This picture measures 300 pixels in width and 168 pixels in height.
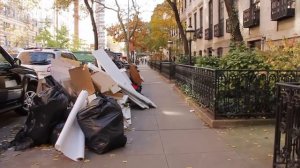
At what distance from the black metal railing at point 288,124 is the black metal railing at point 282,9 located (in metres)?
9.09

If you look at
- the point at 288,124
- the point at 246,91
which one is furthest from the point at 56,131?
the point at 246,91

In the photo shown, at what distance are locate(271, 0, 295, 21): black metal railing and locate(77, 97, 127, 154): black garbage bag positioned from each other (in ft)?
28.8

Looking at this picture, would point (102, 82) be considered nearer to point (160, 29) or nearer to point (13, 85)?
point (13, 85)

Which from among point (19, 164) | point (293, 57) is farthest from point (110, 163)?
point (293, 57)

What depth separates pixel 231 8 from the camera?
11.6m

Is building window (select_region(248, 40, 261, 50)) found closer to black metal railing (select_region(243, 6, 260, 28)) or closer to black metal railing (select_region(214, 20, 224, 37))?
black metal railing (select_region(243, 6, 260, 28))

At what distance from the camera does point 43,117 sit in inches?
246

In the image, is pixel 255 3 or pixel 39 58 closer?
pixel 39 58

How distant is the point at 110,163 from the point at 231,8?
24.7 ft

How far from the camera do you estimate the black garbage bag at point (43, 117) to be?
625cm

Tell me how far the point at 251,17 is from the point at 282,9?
358 cm

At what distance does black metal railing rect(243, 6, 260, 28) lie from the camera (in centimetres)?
1641

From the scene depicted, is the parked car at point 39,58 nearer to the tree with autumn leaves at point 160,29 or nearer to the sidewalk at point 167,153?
the sidewalk at point 167,153

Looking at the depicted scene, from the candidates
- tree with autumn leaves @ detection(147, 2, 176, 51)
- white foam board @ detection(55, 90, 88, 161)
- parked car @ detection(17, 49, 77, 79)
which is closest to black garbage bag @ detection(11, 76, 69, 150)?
white foam board @ detection(55, 90, 88, 161)
